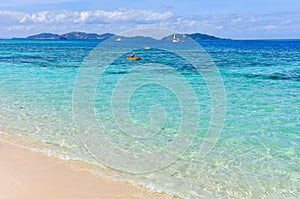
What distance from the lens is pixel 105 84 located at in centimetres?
2244

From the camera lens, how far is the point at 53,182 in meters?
7.07

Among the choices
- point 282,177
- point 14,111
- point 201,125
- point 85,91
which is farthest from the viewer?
point 85,91

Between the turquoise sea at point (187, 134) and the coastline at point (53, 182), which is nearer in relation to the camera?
the coastline at point (53, 182)

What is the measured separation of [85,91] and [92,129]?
8.02 meters

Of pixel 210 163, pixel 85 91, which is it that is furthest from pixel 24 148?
pixel 85 91

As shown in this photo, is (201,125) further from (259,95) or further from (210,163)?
(259,95)

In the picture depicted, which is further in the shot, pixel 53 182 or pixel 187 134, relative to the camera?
pixel 187 134

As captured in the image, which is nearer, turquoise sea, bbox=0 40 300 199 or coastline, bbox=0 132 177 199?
coastline, bbox=0 132 177 199

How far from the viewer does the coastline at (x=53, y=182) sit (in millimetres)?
6586

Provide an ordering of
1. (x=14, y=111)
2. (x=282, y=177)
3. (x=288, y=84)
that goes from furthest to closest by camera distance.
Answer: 1. (x=288, y=84)
2. (x=14, y=111)
3. (x=282, y=177)

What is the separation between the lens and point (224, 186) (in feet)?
23.8

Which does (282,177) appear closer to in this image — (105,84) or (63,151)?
(63,151)

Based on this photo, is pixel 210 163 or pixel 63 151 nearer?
pixel 210 163

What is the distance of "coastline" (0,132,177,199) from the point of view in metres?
6.59
